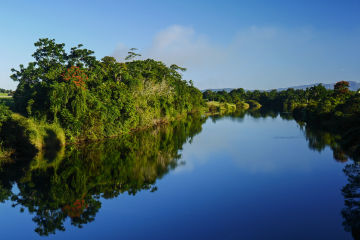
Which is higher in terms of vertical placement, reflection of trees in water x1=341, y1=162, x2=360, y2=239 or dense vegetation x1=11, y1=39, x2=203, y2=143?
dense vegetation x1=11, y1=39, x2=203, y2=143

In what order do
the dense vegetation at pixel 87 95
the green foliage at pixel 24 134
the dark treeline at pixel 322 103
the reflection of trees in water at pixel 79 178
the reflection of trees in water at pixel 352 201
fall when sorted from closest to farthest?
the reflection of trees in water at pixel 352 201 → the reflection of trees in water at pixel 79 178 → the green foliage at pixel 24 134 → the dense vegetation at pixel 87 95 → the dark treeline at pixel 322 103

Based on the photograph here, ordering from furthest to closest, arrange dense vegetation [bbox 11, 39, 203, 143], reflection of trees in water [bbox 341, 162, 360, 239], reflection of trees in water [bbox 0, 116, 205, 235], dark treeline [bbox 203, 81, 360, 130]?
1. dark treeline [bbox 203, 81, 360, 130]
2. dense vegetation [bbox 11, 39, 203, 143]
3. reflection of trees in water [bbox 0, 116, 205, 235]
4. reflection of trees in water [bbox 341, 162, 360, 239]

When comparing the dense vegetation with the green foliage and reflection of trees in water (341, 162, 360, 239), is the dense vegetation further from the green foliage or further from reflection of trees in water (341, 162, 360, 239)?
reflection of trees in water (341, 162, 360, 239)

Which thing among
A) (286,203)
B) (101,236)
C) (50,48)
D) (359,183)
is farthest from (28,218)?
(50,48)

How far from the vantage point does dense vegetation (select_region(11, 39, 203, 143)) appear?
31.8 meters

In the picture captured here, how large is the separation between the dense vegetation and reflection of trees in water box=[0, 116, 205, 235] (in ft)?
12.8

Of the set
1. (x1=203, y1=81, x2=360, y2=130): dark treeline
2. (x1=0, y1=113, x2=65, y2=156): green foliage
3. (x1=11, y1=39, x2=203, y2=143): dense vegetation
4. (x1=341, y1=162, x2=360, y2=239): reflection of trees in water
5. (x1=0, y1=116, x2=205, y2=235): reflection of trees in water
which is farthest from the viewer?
(x1=203, y1=81, x2=360, y2=130): dark treeline

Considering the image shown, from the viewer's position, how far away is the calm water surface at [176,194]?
14.3 metres

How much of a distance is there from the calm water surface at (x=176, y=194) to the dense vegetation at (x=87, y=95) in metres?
4.50

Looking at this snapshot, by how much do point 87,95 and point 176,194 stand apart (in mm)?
20732

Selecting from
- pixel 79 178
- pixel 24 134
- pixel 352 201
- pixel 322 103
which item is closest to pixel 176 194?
pixel 79 178

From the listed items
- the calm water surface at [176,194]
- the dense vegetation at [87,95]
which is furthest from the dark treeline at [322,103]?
the dense vegetation at [87,95]

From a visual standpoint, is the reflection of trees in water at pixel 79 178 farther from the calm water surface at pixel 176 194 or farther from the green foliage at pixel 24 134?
the green foliage at pixel 24 134

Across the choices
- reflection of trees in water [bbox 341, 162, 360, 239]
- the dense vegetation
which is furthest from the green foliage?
reflection of trees in water [bbox 341, 162, 360, 239]
